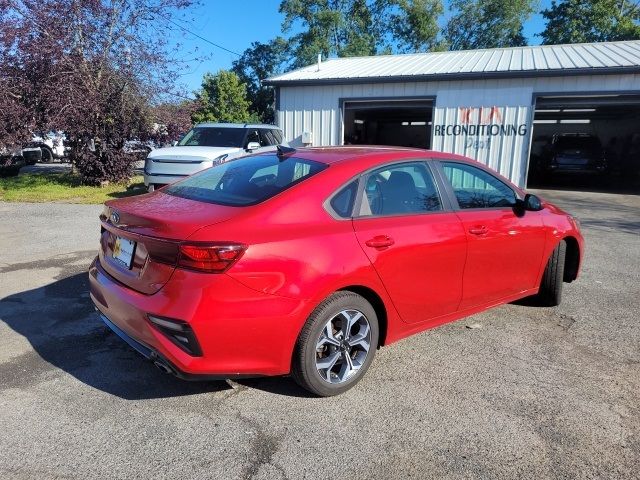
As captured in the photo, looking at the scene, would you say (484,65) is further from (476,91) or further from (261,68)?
(261,68)

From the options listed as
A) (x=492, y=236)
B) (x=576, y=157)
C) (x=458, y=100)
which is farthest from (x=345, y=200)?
(x=576, y=157)

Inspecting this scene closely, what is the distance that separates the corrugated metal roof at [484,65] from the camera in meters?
13.3

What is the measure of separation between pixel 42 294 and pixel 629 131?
28394 mm

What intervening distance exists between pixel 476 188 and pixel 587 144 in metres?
16.9

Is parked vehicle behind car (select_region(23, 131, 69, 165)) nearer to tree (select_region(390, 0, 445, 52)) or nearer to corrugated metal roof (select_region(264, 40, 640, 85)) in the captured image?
corrugated metal roof (select_region(264, 40, 640, 85))

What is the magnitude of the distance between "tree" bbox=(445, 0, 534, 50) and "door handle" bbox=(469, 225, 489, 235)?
4385 cm

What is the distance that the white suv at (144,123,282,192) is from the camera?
10.3 m

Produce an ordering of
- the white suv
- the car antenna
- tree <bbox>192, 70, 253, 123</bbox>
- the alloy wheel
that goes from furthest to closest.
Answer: tree <bbox>192, 70, 253, 123</bbox>, the white suv, the car antenna, the alloy wheel

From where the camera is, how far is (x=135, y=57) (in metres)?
13.4

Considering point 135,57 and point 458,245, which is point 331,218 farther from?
point 135,57

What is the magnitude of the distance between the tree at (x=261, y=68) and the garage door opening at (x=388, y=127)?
16933 millimetres

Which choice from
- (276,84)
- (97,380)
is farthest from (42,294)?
(276,84)

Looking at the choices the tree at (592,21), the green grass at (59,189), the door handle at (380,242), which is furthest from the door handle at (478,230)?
the tree at (592,21)

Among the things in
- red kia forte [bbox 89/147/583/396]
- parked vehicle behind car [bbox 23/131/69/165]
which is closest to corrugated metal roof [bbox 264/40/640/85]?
parked vehicle behind car [bbox 23/131/69/165]
